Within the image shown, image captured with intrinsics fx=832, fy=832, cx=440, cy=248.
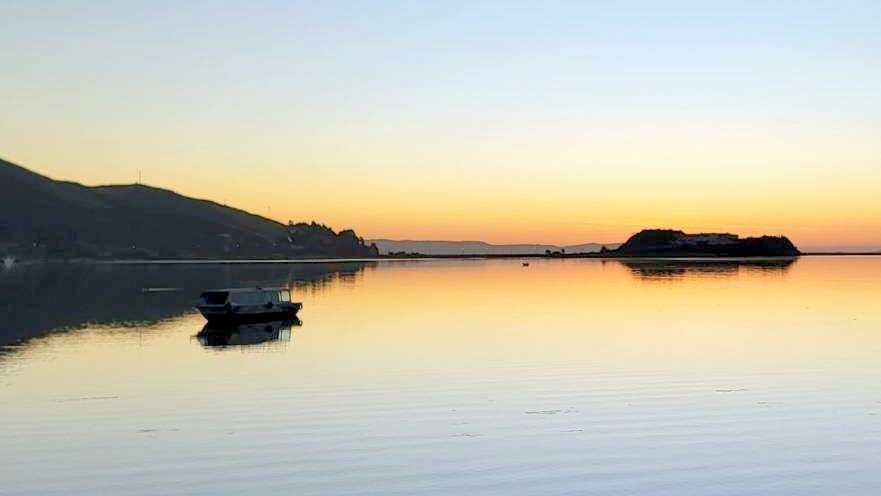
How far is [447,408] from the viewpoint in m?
35.8

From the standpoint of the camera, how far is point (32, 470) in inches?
1018

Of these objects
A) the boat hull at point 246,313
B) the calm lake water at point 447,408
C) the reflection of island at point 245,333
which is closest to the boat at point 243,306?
the boat hull at point 246,313

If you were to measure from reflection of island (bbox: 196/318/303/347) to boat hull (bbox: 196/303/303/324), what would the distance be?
562 millimetres

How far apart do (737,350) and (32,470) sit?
4334cm

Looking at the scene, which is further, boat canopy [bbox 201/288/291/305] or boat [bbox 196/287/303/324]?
boat canopy [bbox 201/288/291/305]

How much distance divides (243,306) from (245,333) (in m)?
6.69

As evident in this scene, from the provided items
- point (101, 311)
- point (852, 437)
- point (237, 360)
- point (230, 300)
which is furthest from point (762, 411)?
point (101, 311)

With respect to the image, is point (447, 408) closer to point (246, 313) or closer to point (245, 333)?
point (245, 333)

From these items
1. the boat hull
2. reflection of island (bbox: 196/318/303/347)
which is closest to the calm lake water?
reflection of island (bbox: 196/318/303/347)

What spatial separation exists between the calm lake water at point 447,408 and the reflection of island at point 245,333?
2.33 ft

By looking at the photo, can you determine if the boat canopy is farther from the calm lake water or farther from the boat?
the calm lake water

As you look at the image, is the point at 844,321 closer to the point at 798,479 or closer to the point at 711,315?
the point at 711,315

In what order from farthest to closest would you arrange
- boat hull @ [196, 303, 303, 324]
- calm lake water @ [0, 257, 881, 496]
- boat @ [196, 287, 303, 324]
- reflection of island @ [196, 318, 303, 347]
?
boat @ [196, 287, 303, 324]
boat hull @ [196, 303, 303, 324]
reflection of island @ [196, 318, 303, 347]
calm lake water @ [0, 257, 881, 496]

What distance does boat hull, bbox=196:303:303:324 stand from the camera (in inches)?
3041
